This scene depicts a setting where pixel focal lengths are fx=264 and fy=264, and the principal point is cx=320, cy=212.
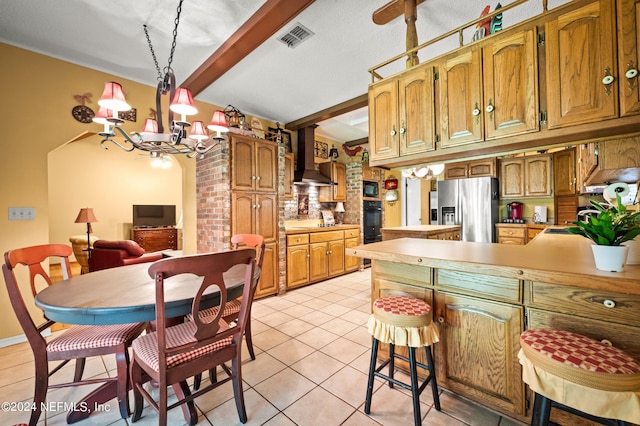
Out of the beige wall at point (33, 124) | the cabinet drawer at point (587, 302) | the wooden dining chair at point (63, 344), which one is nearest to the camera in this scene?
the cabinet drawer at point (587, 302)

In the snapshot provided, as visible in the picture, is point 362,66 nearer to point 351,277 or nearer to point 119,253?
point 351,277

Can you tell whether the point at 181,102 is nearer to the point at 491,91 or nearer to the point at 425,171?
the point at 491,91

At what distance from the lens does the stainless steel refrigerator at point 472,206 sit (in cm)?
482

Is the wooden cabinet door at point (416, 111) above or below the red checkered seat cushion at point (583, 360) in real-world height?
above

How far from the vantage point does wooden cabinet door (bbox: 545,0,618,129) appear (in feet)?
4.39

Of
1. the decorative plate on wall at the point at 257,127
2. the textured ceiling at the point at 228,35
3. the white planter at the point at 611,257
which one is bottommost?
the white planter at the point at 611,257

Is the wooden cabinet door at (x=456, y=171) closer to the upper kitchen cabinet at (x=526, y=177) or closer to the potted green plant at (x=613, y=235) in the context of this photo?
the upper kitchen cabinet at (x=526, y=177)

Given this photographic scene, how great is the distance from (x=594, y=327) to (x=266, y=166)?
3.43 metres

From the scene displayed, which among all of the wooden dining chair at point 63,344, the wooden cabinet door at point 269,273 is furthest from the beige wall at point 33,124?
the wooden cabinet door at point 269,273

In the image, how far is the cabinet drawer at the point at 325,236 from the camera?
4.29 metres

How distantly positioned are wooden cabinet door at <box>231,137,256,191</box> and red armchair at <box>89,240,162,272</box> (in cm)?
171

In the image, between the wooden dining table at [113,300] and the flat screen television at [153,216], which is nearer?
the wooden dining table at [113,300]

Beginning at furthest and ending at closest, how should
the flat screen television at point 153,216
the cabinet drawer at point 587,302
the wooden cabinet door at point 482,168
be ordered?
the flat screen television at point 153,216 < the wooden cabinet door at point 482,168 < the cabinet drawer at point 587,302

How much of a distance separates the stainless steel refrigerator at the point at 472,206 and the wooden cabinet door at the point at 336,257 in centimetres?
223
